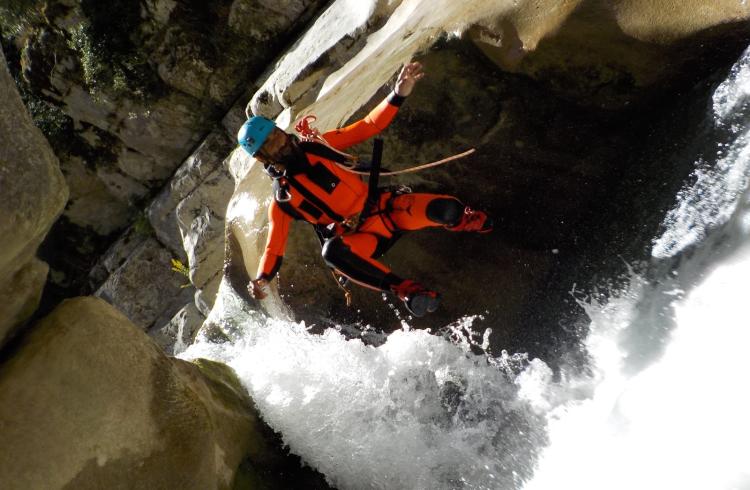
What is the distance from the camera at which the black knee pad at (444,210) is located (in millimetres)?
4289

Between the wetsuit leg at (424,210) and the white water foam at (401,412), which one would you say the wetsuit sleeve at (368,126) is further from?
the white water foam at (401,412)

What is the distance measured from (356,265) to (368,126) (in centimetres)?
112

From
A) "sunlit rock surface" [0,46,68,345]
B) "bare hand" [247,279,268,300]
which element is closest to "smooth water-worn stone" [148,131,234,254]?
"bare hand" [247,279,268,300]

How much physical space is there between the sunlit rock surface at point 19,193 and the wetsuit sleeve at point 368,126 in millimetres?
2034

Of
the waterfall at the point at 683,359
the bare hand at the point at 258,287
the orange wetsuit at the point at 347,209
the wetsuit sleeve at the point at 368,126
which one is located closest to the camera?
the waterfall at the point at 683,359

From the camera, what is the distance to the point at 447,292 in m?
5.05

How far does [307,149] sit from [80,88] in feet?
26.7

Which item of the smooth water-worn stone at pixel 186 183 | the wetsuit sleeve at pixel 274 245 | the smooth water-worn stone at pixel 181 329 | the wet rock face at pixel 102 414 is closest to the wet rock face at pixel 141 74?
the smooth water-worn stone at pixel 186 183

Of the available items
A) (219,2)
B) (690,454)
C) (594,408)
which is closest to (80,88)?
(219,2)

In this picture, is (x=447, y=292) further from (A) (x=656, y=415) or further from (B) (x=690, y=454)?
(B) (x=690, y=454)

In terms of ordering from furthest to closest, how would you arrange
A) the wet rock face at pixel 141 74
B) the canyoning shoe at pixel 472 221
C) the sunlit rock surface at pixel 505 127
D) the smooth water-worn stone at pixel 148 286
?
the smooth water-worn stone at pixel 148 286 → the wet rock face at pixel 141 74 → the canyoning shoe at pixel 472 221 → the sunlit rock surface at pixel 505 127

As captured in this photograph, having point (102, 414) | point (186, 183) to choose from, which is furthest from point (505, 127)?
point (186, 183)

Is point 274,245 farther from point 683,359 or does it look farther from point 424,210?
point 683,359

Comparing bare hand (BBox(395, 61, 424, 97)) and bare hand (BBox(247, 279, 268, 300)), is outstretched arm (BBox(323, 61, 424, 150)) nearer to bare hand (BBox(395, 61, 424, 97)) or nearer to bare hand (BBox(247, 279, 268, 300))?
bare hand (BBox(395, 61, 424, 97))
